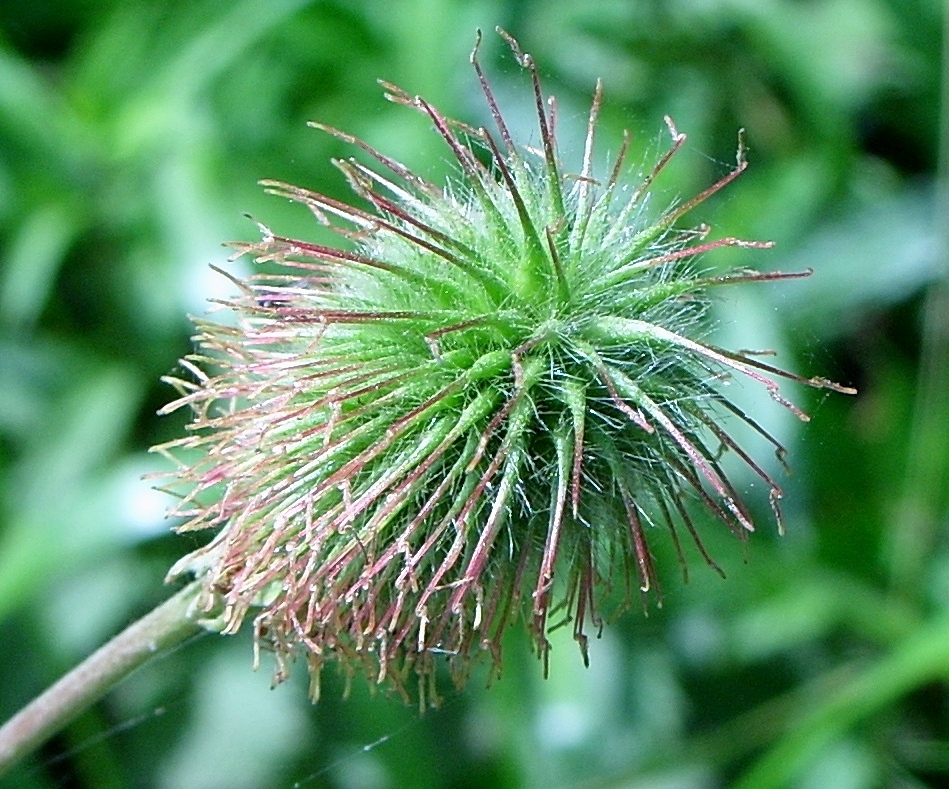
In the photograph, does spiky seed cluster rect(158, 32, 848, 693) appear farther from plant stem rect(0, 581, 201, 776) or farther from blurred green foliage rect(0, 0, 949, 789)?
blurred green foliage rect(0, 0, 949, 789)

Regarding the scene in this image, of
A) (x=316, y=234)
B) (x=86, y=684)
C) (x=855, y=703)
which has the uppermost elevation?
(x=316, y=234)

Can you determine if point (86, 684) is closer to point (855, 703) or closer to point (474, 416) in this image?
point (474, 416)

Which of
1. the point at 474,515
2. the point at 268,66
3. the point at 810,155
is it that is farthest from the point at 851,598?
the point at 268,66

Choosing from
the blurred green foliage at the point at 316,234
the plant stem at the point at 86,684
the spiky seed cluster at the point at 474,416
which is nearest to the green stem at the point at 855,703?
the blurred green foliage at the point at 316,234

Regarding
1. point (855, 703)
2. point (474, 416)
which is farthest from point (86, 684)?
point (855, 703)

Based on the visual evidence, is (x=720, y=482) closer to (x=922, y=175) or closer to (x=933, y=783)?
(x=933, y=783)

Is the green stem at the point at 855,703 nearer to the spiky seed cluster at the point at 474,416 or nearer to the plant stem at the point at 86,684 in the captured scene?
the spiky seed cluster at the point at 474,416

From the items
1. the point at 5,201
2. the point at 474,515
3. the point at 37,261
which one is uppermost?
the point at 5,201
